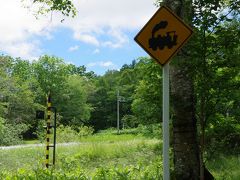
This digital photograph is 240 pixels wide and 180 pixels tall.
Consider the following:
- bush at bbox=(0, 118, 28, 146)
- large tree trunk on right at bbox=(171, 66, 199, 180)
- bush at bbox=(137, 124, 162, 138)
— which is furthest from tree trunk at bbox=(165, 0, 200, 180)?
bush at bbox=(0, 118, 28, 146)

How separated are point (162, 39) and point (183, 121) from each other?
8.57 feet

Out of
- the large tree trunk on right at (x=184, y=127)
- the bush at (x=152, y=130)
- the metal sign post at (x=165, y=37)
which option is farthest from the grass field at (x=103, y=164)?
the metal sign post at (x=165, y=37)

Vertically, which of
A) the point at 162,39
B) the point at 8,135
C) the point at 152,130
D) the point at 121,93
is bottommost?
the point at 8,135

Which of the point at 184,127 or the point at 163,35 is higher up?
the point at 163,35

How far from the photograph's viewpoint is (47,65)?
84125 millimetres

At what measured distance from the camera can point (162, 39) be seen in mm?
5578

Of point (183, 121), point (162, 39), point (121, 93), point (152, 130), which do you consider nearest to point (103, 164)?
point (152, 130)

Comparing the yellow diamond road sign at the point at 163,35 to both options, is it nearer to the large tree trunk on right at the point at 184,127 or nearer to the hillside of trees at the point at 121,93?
the hillside of trees at the point at 121,93

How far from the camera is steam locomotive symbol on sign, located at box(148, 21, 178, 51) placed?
5.57 m

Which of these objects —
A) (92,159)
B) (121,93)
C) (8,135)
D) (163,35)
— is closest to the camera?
(163,35)

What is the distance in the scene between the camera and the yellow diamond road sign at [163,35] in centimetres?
556

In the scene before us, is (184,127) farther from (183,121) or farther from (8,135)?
(8,135)

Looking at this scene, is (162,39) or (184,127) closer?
(162,39)

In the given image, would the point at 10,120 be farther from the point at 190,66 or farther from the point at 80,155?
the point at 190,66
